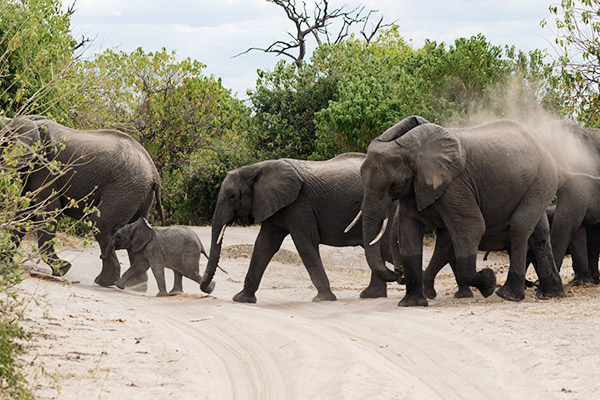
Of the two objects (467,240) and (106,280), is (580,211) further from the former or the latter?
(106,280)

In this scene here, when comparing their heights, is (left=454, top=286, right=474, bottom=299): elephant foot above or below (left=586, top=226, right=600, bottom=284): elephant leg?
below

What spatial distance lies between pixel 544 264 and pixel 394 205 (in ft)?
8.77

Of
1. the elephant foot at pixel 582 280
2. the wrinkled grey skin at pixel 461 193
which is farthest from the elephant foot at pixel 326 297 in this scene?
→ the elephant foot at pixel 582 280

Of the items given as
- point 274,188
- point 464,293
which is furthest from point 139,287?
point 464,293

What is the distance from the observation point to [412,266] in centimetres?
1251

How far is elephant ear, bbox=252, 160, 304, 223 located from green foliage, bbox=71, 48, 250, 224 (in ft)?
55.3

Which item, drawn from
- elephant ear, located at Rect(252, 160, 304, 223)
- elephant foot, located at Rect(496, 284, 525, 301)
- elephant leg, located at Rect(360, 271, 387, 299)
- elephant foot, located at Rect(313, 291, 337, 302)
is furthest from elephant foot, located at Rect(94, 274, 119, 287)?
elephant foot, located at Rect(496, 284, 525, 301)

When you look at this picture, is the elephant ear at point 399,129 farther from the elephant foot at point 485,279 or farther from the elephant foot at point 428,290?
the elephant foot at point 428,290

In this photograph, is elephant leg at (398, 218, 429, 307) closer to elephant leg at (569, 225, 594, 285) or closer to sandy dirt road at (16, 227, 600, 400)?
sandy dirt road at (16, 227, 600, 400)

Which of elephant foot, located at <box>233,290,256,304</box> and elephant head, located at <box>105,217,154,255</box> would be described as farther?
elephant head, located at <box>105,217,154,255</box>

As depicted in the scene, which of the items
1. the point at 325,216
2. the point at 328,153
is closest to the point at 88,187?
A: the point at 325,216

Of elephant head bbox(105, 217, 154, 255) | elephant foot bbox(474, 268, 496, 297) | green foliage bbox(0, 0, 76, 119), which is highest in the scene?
green foliage bbox(0, 0, 76, 119)

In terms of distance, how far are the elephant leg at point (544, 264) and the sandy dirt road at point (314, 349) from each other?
27 cm

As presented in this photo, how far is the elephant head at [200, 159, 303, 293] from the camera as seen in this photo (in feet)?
46.6
